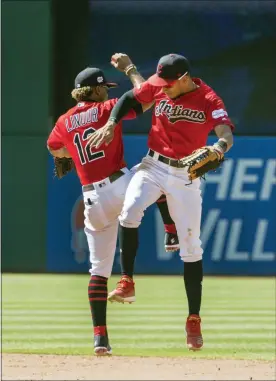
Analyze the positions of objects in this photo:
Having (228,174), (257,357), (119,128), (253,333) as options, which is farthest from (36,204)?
(119,128)

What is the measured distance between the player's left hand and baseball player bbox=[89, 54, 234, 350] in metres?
0.01

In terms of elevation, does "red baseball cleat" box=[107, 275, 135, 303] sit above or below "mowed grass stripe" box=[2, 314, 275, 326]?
above

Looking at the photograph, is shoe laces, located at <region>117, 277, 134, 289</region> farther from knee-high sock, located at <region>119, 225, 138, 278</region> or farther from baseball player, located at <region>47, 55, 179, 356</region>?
baseball player, located at <region>47, 55, 179, 356</region>

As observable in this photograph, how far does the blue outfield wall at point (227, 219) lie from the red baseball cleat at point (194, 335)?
297 inches

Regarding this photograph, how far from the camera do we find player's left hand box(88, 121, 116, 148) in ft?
24.6

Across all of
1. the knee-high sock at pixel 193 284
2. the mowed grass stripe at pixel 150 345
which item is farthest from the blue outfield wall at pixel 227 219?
the knee-high sock at pixel 193 284

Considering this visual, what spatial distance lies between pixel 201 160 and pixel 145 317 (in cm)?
488

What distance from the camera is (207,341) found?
34.1ft

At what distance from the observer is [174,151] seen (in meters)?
7.84


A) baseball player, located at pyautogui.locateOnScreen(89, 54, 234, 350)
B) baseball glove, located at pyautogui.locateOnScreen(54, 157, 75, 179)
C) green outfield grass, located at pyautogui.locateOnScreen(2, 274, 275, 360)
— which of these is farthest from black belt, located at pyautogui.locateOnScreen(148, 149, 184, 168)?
green outfield grass, located at pyautogui.locateOnScreen(2, 274, 275, 360)

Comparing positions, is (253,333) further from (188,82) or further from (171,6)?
(171,6)

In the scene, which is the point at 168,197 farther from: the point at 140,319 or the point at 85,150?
the point at 140,319

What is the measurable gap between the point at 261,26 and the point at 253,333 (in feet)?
20.9

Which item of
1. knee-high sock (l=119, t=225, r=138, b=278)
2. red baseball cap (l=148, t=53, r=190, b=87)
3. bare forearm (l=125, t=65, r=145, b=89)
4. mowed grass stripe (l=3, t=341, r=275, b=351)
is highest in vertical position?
red baseball cap (l=148, t=53, r=190, b=87)
